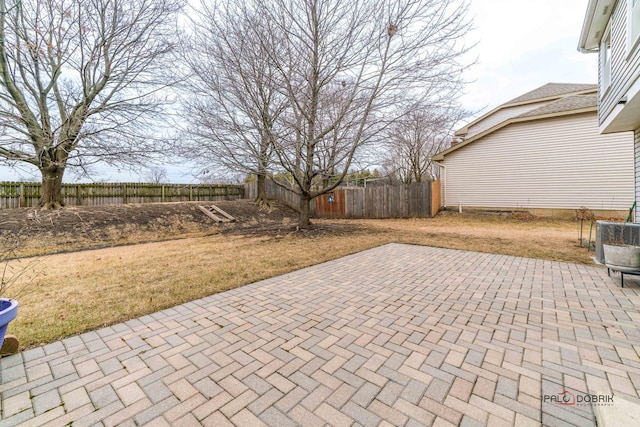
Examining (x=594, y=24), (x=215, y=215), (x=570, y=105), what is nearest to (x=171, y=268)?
(x=215, y=215)

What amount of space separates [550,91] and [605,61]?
14.0 m

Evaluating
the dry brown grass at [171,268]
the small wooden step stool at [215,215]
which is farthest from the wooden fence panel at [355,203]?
the small wooden step stool at [215,215]

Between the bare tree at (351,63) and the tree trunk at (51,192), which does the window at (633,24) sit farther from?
the tree trunk at (51,192)

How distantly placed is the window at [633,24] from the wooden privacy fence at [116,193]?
17.6m

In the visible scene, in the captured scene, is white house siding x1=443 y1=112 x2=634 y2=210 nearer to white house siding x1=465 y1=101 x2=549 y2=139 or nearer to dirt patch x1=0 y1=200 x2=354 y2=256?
white house siding x1=465 y1=101 x2=549 y2=139

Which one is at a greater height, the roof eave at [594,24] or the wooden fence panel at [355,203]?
the roof eave at [594,24]

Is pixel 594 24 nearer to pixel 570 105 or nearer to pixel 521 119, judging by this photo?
pixel 521 119

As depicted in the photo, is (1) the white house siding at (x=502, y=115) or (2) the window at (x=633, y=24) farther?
(1) the white house siding at (x=502, y=115)

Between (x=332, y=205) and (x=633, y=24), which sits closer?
(x=633, y=24)

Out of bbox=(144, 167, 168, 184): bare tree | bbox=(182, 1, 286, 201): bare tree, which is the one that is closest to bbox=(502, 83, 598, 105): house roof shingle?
bbox=(182, 1, 286, 201): bare tree

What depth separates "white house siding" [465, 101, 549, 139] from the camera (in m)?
18.0

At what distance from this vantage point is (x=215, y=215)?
12953 mm

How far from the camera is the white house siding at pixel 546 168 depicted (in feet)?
38.0

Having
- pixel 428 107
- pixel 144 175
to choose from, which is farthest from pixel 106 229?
pixel 428 107
